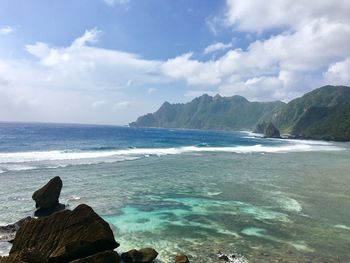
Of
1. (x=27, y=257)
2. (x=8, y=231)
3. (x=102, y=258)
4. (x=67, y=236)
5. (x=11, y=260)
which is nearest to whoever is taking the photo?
(x=11, y=260)

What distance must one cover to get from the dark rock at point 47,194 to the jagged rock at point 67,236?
441 inches

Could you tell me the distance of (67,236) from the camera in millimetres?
16531

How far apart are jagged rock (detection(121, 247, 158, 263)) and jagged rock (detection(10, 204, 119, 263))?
5.64 feet

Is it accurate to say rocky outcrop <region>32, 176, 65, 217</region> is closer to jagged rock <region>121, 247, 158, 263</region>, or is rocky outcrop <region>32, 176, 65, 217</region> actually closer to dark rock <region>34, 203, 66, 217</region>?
dark rock <region>34, 203, 66, 217</region>

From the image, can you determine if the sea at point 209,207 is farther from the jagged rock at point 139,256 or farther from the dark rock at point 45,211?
the dark rock at point 45,211

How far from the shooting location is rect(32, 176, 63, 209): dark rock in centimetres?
2819

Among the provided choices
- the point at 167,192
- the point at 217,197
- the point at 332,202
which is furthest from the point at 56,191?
the point at 332,202

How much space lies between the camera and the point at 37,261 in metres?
14.6

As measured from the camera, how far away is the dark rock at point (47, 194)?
2819cm

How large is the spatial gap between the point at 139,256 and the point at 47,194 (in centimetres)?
1315

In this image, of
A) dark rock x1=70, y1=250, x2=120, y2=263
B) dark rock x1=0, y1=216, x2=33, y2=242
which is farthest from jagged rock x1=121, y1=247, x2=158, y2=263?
dark rock x1=0, y1=216, x2=33, y2=242

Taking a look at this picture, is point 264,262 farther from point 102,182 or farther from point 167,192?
point 102,182

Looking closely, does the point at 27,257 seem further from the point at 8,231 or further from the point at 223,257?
the point at 223,257

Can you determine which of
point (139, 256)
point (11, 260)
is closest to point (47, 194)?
point (139, 256)
